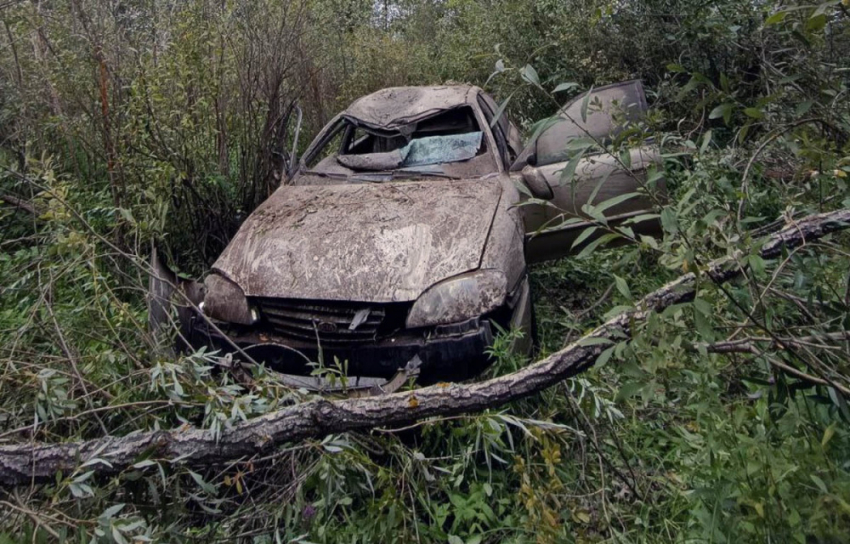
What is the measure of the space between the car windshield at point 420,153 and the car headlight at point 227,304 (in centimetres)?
138

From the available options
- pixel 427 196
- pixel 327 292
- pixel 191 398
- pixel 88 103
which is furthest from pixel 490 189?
pixel 88 103

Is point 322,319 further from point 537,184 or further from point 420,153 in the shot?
point 420,153

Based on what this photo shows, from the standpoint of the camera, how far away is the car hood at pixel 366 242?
127 inches

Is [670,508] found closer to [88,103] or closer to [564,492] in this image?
[564,492]

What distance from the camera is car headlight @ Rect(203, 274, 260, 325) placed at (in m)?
3.34

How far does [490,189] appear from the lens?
3.97 meters

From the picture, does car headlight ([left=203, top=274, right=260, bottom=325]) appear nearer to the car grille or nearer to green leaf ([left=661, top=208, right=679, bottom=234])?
the car grille

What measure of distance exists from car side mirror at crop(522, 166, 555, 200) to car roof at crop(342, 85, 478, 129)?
1148 millimetres

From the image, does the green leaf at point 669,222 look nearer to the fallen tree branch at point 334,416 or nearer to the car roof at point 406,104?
the fallen tree branch at point 334,416

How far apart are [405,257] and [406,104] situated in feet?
6.69

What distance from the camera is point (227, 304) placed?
3.39 metres

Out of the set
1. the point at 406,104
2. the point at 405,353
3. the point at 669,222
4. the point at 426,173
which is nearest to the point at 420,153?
the point at 426,173

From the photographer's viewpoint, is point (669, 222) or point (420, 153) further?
point (420, 153)

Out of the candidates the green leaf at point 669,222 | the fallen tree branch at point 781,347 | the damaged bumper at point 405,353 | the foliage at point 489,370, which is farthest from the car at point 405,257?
the fallen tree branch at point 781,347
